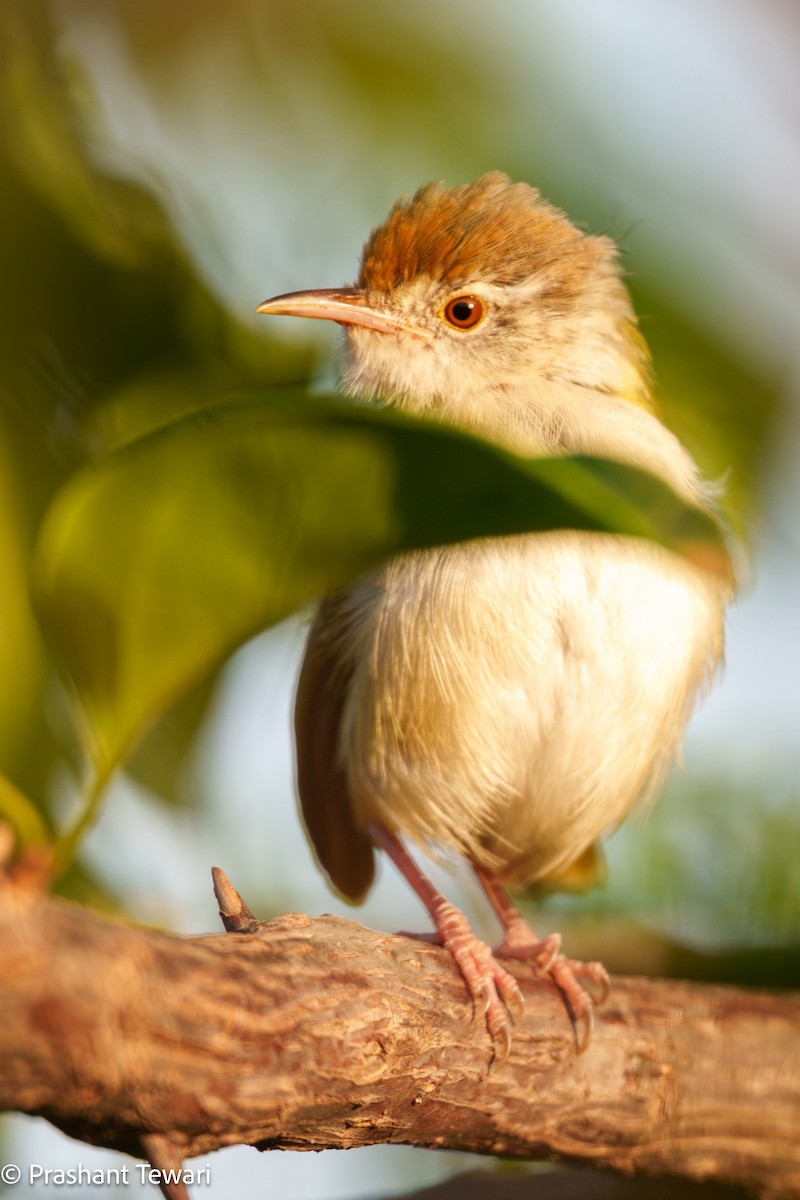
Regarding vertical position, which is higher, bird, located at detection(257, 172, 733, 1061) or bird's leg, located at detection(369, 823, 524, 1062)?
bird, located at detection(257, 172, 733, 1061)

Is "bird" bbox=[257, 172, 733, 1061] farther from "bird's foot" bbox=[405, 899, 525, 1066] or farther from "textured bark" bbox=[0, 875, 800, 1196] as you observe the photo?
"textured bark" bbox=[0, 875, 800, 1196]

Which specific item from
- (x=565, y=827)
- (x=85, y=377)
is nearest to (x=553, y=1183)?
(x=565, y=827)

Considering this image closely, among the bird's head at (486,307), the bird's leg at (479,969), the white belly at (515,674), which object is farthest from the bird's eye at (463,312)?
the bird's leg at (479,969)

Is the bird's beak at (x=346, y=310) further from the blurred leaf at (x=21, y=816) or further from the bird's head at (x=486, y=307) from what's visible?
the blurred leaf at (x=21, y=816)

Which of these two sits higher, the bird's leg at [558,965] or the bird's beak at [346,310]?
the bird's beak at [346,310]

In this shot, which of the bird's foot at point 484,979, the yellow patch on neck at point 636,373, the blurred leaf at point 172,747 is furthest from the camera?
the yellow patch on neck at point 636,373

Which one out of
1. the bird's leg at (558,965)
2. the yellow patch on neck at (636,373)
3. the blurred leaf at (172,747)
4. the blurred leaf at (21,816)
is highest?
the yellow patch on neck at (636,373)

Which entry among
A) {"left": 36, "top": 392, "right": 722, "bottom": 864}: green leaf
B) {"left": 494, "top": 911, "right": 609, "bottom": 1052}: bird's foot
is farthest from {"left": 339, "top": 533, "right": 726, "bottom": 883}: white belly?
{"left": 36, "top": 392, "right": 722, "bottom": 864}: green leaf
